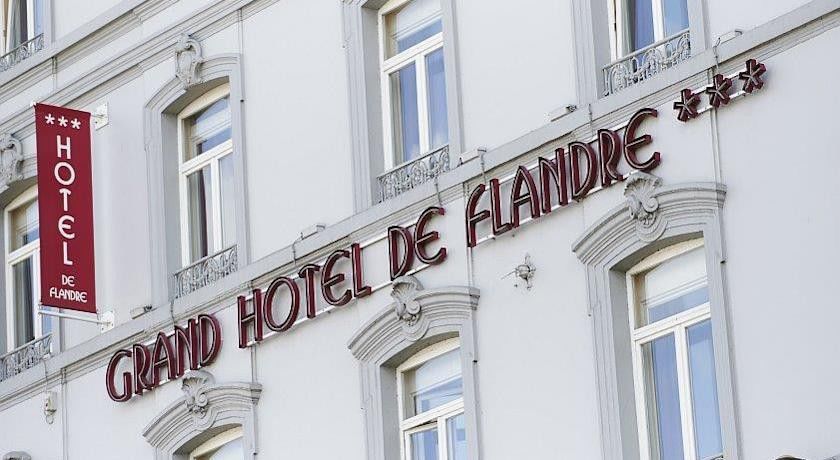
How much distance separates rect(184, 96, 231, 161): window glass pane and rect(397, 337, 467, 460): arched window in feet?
14.1

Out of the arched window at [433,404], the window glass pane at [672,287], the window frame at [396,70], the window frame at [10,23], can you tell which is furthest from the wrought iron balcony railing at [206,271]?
the window glass pane at [672,287]

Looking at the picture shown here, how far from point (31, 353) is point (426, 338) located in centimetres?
723

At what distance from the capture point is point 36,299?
32.2 metres

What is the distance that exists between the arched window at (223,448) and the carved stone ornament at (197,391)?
1.12 feet

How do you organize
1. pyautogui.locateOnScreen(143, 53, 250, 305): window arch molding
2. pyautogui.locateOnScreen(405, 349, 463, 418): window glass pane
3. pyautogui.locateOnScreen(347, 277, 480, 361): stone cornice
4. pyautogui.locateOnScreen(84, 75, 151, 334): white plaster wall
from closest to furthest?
pyautogui.locateOnScreen(347, 277, 480, 361): stone cornice < pyautogui.locateOnScreen(405, 349, 463, 418): window glass pane < pyautogui.locateOnScreen(143, 53, 250, 305): window arch molding < pyautogui.locateOnScreen(84, 75, 151, 334): white plaster wall

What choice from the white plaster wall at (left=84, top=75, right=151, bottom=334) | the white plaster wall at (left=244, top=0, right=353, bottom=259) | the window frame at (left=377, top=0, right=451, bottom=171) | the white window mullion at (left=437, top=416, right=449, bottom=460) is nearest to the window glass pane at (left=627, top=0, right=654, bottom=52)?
the window frame at (left=377, top=0, right=451, bottom=171)

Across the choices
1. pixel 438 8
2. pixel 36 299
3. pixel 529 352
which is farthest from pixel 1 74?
pixel 529 352

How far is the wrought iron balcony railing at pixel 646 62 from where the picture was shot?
80.0ft

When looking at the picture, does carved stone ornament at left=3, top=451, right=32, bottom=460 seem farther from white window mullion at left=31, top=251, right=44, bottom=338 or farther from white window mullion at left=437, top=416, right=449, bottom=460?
white window mullion at left=437, top=416, right=449, bottom=460

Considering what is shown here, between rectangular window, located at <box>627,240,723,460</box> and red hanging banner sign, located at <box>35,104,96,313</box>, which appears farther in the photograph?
red hanging banner sign, located at <box>35,104,96,313</box>

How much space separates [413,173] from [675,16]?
3.56 meters

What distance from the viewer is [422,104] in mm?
27297

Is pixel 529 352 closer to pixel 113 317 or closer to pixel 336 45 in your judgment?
pixel 336 45

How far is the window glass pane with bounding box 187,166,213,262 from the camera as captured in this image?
97.7 ft
